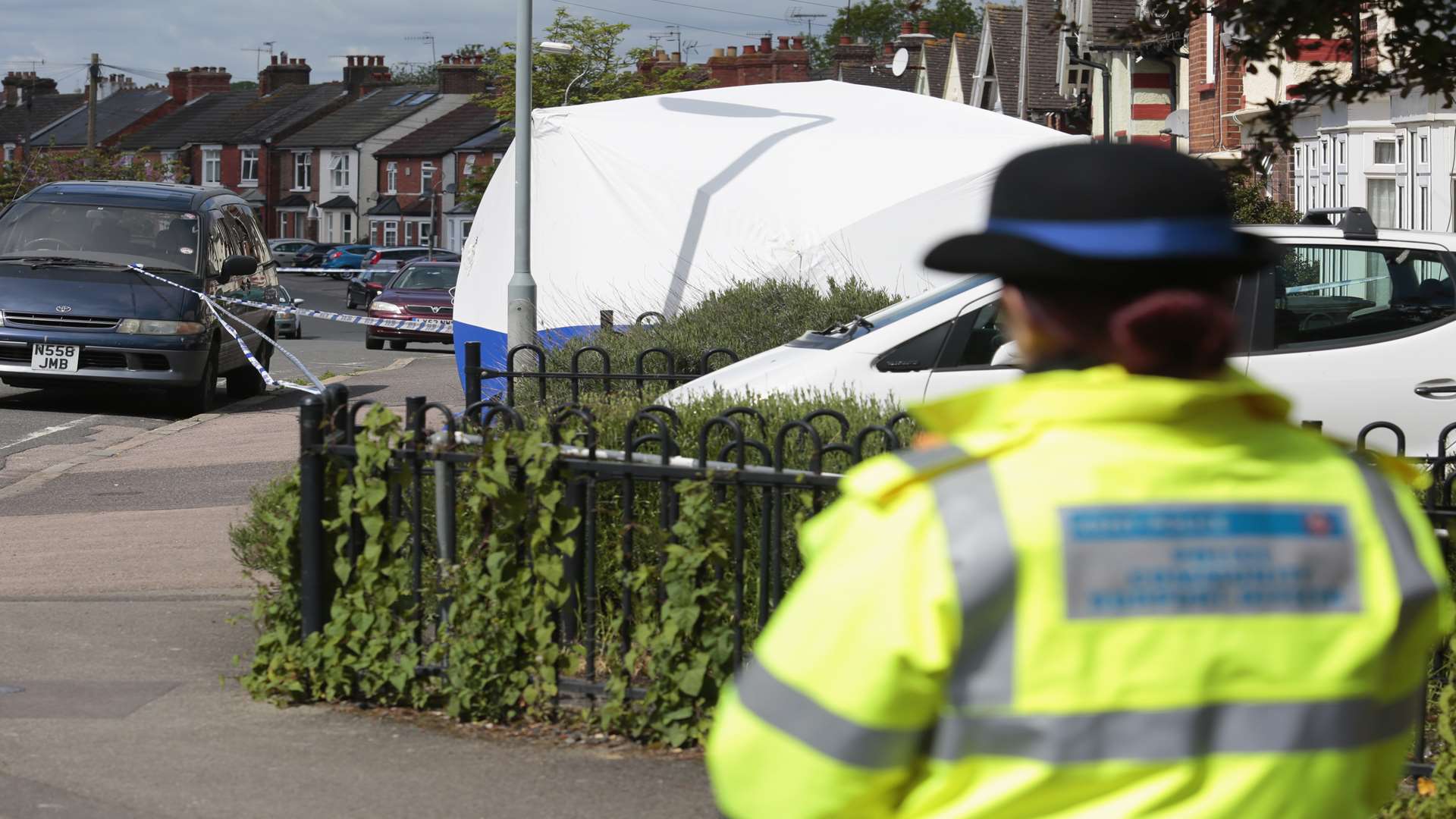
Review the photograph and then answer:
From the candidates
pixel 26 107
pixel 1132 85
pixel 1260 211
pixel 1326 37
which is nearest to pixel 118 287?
pixel 1326 37

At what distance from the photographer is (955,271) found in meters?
1.77

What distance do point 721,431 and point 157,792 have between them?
7.46ft

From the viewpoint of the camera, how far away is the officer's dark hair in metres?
1.71

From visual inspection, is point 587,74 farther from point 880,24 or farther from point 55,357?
point 880,24

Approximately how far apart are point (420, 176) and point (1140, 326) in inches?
3570

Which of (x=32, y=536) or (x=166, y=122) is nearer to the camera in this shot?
(x=32, y=536)

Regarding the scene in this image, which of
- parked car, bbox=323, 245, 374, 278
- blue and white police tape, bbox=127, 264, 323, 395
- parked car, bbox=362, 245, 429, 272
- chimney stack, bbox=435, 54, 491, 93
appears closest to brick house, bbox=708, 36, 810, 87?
parked car, bbox=362, 245, 429, 272

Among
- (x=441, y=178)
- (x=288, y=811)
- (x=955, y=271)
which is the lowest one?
(x=288, y=811)

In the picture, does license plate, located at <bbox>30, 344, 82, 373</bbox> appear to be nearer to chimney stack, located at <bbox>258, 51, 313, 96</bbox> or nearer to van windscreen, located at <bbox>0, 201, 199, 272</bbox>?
van windscreen, located at <bbox>0, 201, 199, 272</bbox>

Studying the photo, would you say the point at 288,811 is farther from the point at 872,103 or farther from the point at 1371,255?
the point at 872,103

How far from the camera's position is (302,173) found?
9569cm

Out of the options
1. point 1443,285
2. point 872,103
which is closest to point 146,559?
point 1443,285

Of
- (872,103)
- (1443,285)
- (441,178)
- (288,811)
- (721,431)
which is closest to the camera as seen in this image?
(288,811)

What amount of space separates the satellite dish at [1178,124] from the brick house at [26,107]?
296 ft
